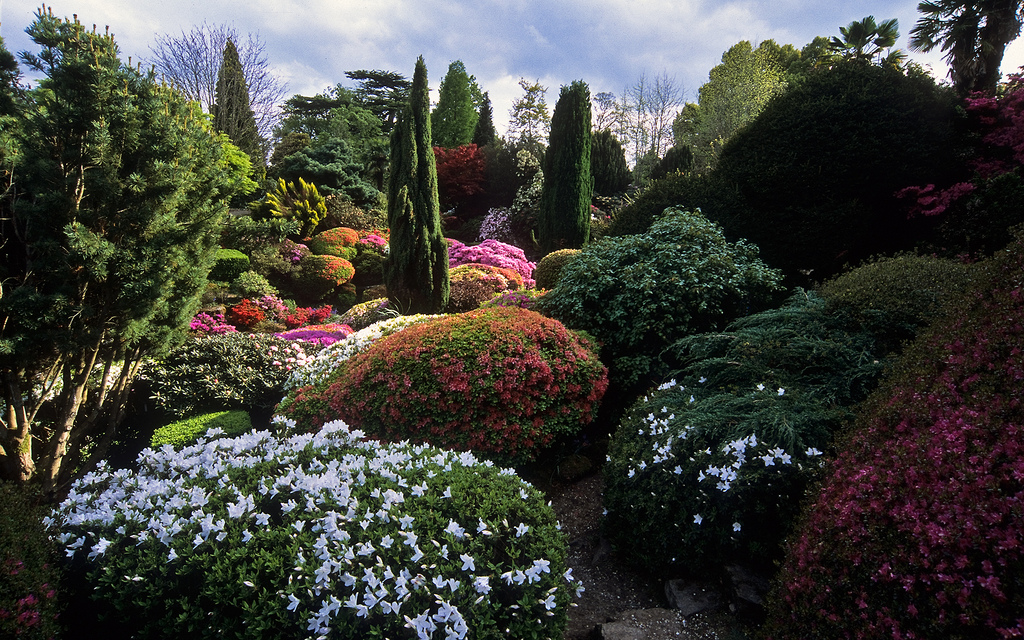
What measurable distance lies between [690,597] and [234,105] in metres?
27.2

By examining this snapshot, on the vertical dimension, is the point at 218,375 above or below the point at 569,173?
below

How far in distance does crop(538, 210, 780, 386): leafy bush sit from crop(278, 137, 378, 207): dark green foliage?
1553 cm

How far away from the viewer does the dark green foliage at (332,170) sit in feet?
64.5

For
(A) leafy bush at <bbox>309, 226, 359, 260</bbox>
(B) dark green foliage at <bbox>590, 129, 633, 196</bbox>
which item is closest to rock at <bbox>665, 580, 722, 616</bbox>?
(A) leafy bush at <bbox>309, 226, 359, 260</bbox>

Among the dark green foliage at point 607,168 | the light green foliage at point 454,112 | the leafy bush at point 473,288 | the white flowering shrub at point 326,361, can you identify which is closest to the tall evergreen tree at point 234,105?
the light green foliage at point 454,112

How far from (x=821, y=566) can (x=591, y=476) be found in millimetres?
2893

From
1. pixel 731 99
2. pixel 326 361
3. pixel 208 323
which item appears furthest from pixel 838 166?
pixel 731 99

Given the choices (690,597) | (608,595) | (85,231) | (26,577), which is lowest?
(608,595)

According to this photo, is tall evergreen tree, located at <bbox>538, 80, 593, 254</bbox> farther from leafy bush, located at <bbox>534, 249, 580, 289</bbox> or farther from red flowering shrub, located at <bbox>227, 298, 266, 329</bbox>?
red flowering shrub, located at <bbox>227, 298, 266, 329</bbox>

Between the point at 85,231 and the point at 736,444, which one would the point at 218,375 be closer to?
the point at 85,231

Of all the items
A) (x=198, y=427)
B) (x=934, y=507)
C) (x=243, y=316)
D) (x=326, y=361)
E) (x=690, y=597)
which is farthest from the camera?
(x=243, y=316)

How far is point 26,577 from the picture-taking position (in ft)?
6.71

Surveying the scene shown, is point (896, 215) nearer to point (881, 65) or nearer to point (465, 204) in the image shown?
point (881, 65)

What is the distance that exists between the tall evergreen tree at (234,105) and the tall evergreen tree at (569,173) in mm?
15359
